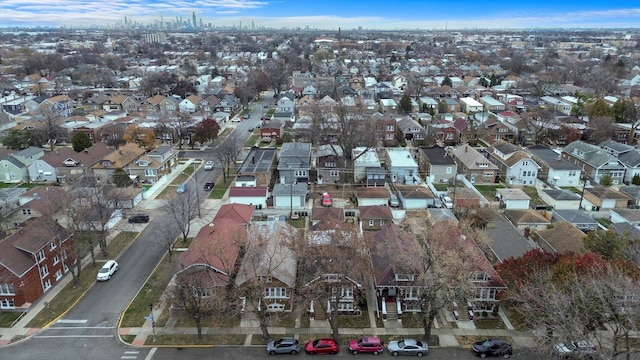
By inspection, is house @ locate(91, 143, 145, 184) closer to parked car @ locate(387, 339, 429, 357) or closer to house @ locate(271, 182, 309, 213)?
house @ locate(271, 182, 309, 213)

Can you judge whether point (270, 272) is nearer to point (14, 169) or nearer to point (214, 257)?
point (214, 257)

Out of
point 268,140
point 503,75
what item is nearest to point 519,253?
point 268,140

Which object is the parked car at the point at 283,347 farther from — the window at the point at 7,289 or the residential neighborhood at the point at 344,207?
the window at the point at 7,289

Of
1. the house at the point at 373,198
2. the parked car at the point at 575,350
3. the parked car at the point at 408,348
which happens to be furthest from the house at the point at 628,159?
the parked car at the point at 408,348

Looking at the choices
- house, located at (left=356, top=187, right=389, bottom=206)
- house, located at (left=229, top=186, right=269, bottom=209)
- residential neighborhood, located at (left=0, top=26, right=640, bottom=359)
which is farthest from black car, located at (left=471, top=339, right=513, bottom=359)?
house, located at (left=229, top=186, right=269, bottom=209)

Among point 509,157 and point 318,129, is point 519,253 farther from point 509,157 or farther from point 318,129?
point 318,129

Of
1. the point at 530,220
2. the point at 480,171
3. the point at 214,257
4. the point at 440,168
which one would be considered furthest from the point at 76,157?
the point at 530,220
